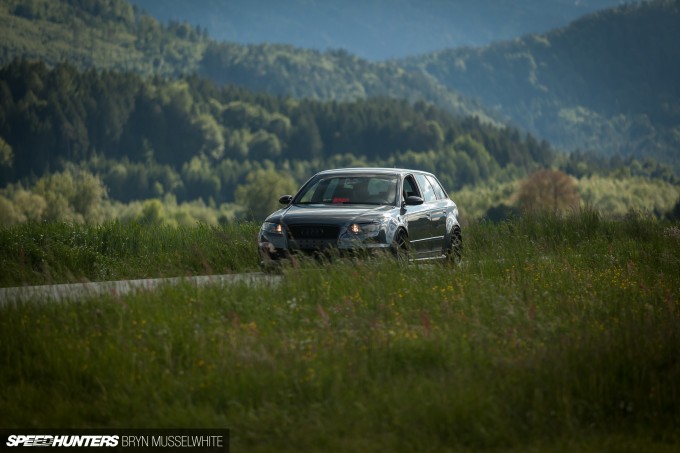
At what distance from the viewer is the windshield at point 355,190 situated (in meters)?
16.1

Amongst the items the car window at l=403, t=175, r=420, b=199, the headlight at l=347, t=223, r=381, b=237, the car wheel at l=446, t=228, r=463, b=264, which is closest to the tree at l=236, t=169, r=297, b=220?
the car wheel at l=446, t=228, r=463, b=264

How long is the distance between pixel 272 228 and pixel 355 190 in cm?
175

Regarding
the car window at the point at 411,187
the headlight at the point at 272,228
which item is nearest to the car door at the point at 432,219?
the car window at the point at 411,187

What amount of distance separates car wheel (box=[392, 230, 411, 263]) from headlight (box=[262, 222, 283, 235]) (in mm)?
1576

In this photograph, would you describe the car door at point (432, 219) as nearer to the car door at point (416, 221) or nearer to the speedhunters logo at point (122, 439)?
the car door at point (416, 221)

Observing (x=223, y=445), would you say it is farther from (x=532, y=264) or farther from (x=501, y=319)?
(x=532, y=264)

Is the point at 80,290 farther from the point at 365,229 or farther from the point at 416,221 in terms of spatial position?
the point at 416,221

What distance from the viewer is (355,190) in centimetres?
1623

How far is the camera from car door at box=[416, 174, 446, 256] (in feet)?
55.0

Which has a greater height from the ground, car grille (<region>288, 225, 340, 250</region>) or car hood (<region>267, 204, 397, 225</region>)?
car hood (<region>267, 204, 397, 225</region>)

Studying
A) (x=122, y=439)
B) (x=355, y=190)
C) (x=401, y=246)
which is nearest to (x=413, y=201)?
(x=401, y=246)

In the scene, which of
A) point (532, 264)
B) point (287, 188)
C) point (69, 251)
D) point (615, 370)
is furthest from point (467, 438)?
point (287, 188)

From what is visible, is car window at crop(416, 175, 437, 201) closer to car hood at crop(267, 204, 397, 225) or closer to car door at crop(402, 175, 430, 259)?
car door at crop(402, 175, 430, 259)

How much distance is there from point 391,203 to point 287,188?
17512cm
